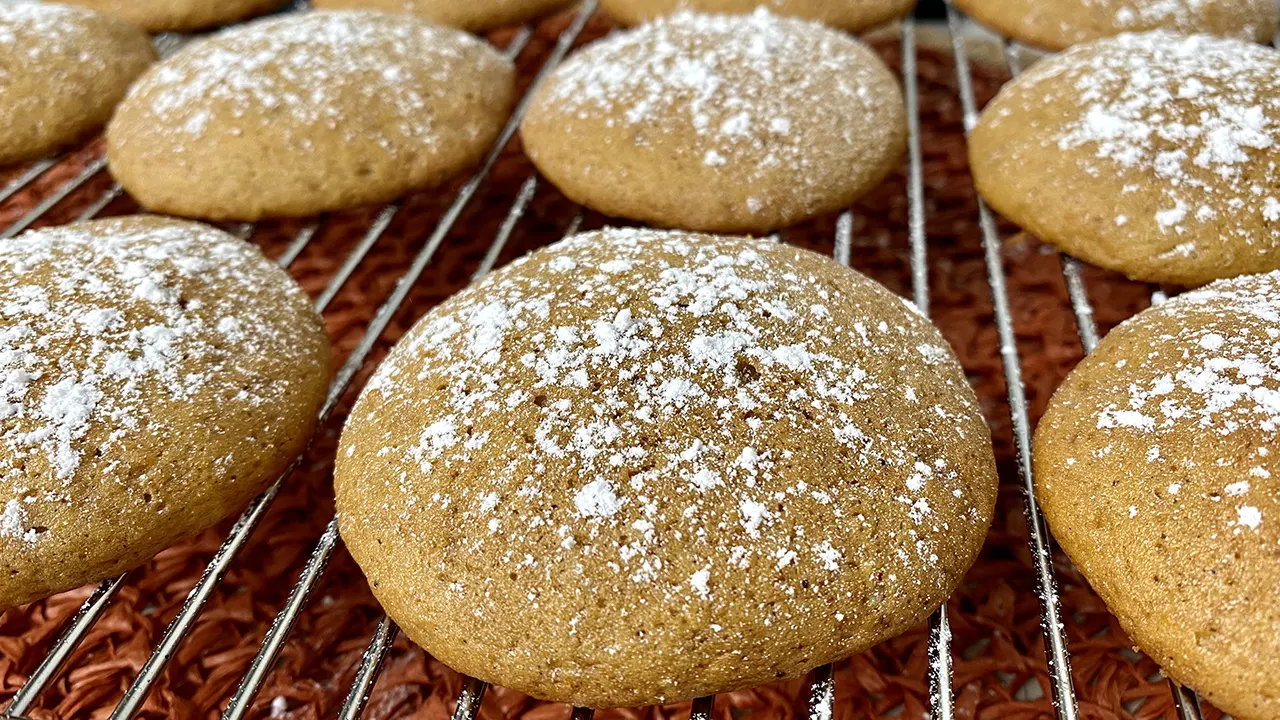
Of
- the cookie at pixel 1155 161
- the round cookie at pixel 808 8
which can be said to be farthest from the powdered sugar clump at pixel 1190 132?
the round cookie at pixel 808 8

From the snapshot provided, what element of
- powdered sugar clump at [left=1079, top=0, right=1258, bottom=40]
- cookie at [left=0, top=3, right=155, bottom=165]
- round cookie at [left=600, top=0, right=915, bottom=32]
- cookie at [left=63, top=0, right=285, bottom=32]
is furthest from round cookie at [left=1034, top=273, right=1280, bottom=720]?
cookie at [left=63, top=0, right=285, bottom=32]

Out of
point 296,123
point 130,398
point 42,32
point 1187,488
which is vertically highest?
point 42,32

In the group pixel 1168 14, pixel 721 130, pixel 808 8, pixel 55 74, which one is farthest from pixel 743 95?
pixel 55 74

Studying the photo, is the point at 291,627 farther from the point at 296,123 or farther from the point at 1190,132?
the point at 1190,132

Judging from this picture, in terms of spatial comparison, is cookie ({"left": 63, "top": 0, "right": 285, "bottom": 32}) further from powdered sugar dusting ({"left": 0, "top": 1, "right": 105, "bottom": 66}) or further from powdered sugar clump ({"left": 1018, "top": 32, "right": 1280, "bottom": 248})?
powdered sugar clump ({"left": 1018, "top": 32, "right": 1280, "bottom": 248})

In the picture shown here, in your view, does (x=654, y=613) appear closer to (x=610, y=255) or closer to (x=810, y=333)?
(x=810, y=333)

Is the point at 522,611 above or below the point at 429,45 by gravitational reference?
below

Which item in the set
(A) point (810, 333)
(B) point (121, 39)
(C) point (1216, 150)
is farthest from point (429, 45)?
(C) point (1216, 150)
